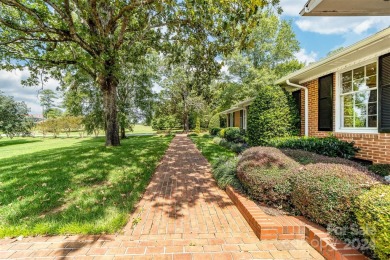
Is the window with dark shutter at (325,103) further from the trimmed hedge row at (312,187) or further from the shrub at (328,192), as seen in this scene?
the shrub at (328,192)

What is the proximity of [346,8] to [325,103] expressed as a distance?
11.6 feet

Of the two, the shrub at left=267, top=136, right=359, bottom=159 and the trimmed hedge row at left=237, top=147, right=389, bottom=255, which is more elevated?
the shrub at left=267, top=136, right=359, bottom=159

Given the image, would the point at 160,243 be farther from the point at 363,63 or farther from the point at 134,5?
the point at 134,5

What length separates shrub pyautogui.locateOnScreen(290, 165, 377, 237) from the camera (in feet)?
8.34

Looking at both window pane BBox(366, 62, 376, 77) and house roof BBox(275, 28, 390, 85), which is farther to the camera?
window pane BBox(366, 62, 376, 77)

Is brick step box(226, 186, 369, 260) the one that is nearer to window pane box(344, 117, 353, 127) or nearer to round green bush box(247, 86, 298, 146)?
window pane box(344, 117, 353, 127)

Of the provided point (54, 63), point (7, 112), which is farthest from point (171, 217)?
point (7, 112)

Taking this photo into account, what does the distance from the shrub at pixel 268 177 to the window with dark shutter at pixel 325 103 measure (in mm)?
3441

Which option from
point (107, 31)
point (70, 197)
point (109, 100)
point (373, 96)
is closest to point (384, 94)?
point (373, 96)

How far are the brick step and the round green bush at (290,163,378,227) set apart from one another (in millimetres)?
180

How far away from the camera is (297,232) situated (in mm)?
2879

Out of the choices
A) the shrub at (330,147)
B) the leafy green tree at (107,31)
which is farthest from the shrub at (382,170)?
the leafy green tree at (107,31)

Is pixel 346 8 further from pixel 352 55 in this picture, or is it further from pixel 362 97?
pixel 362 97

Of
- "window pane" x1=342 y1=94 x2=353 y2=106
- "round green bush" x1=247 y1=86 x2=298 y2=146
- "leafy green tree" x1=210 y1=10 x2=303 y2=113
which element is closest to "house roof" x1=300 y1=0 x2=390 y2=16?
"window pane" x1=342 y1=94 x2=353 y2=106
